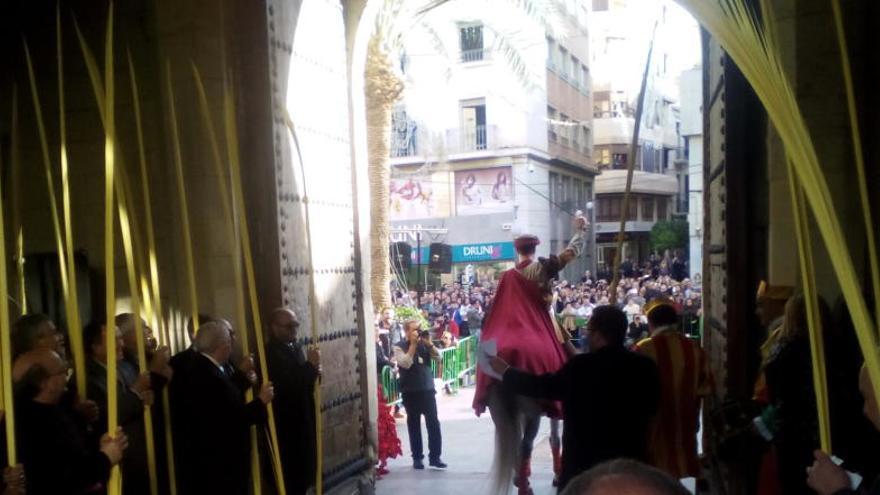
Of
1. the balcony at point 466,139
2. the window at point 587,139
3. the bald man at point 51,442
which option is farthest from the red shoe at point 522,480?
the window at point 587,139

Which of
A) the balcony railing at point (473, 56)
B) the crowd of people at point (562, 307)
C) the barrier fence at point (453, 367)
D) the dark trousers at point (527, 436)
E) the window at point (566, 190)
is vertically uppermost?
the balcony railing at point (473, 56)

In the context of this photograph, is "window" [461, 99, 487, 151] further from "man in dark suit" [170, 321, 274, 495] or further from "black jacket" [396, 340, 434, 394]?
"man in dark suit" [170, 321, 274, 495]

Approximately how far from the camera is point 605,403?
3301 mm

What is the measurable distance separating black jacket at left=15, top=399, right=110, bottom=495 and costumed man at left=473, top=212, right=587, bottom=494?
8.69 feet

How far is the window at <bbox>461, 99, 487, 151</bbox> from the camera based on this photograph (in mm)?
27117

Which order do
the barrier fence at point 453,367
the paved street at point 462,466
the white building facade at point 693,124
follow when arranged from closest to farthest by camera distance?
the paved street at point 462,466, the barrier fence at point 453,367, the white building facade at point 693,124

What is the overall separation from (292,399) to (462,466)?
268cm

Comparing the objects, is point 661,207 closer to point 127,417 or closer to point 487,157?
point 487,157

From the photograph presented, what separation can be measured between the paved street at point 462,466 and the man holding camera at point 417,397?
0.58ft

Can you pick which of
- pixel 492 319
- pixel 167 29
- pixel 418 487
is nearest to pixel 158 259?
pixel 167 29

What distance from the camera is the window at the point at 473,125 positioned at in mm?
27117

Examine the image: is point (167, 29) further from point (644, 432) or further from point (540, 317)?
point (644, 432)

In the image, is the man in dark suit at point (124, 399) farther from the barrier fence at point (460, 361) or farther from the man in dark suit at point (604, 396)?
the barrier fence at point (460, 361)

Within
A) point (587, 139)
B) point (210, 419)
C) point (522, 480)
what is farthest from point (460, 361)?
point (587, 139)
